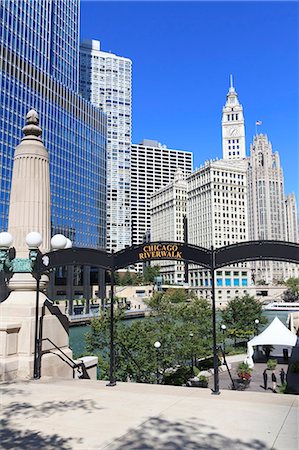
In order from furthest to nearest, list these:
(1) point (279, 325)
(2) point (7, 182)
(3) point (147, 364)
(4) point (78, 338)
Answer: (2) point (7, 182) < (4) point (78, 338) < (1) point (279, 325) < (3) point (147, 364)

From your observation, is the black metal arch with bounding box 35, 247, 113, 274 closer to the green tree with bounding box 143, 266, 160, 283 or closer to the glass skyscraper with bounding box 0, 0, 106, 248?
the glass skyscraper with bounding box 0, 0, 106, 248

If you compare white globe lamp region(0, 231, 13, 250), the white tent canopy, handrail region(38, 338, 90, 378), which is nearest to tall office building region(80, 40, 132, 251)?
the white tent canopy

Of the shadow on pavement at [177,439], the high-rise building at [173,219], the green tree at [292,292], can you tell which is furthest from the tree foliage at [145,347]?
the high-rise building at [173,219]

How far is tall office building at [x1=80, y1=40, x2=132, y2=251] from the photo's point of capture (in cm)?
17725

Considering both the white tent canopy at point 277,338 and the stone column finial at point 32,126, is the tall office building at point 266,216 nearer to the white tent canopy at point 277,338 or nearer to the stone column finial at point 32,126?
the white tent canopy at point 277,338

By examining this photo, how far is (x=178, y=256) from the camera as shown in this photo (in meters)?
11.0

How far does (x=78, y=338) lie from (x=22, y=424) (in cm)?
4563

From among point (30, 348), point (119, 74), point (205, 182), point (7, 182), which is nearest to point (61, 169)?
point (7, 182)

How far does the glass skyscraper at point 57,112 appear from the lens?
2968 inches

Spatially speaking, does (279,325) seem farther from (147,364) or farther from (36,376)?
(36,376)

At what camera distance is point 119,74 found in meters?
189

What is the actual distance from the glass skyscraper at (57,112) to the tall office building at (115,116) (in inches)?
2610

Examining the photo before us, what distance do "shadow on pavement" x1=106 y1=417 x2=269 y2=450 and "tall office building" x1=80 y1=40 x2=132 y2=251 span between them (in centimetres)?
16729

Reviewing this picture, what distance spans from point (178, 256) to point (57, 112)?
286ft
